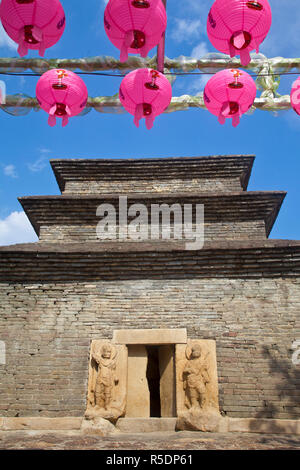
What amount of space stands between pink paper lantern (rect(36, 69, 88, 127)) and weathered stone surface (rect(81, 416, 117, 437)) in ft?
16.6

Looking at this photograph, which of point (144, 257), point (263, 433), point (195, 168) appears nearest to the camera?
point (263, 433)

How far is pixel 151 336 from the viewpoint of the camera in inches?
297

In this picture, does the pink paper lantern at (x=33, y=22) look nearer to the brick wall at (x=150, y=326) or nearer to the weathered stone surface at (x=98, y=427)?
the brick wall at (x=150, y=326)

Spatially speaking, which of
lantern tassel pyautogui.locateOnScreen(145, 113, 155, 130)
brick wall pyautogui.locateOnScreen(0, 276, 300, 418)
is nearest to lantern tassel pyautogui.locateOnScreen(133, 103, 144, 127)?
lantern tassel pyautogui.locateOnScreen(145, 113, 155, 130)

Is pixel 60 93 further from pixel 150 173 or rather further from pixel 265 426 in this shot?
pixel 265 426

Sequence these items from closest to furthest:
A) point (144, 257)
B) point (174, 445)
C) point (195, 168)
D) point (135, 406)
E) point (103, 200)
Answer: point (174, 445), point (135, 406), point (144, 257), point (103, 200), point (195, 168)

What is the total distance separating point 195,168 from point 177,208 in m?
1.51

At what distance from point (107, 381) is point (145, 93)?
5003 millimetres

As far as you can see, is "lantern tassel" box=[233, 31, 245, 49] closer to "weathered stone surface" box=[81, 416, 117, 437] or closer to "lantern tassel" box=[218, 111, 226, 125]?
Result: "lantern tassel" box=[218, 111, 226, 125]

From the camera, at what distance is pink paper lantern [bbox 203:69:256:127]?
6113 millimetres

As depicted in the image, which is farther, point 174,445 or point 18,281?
point 18,281
